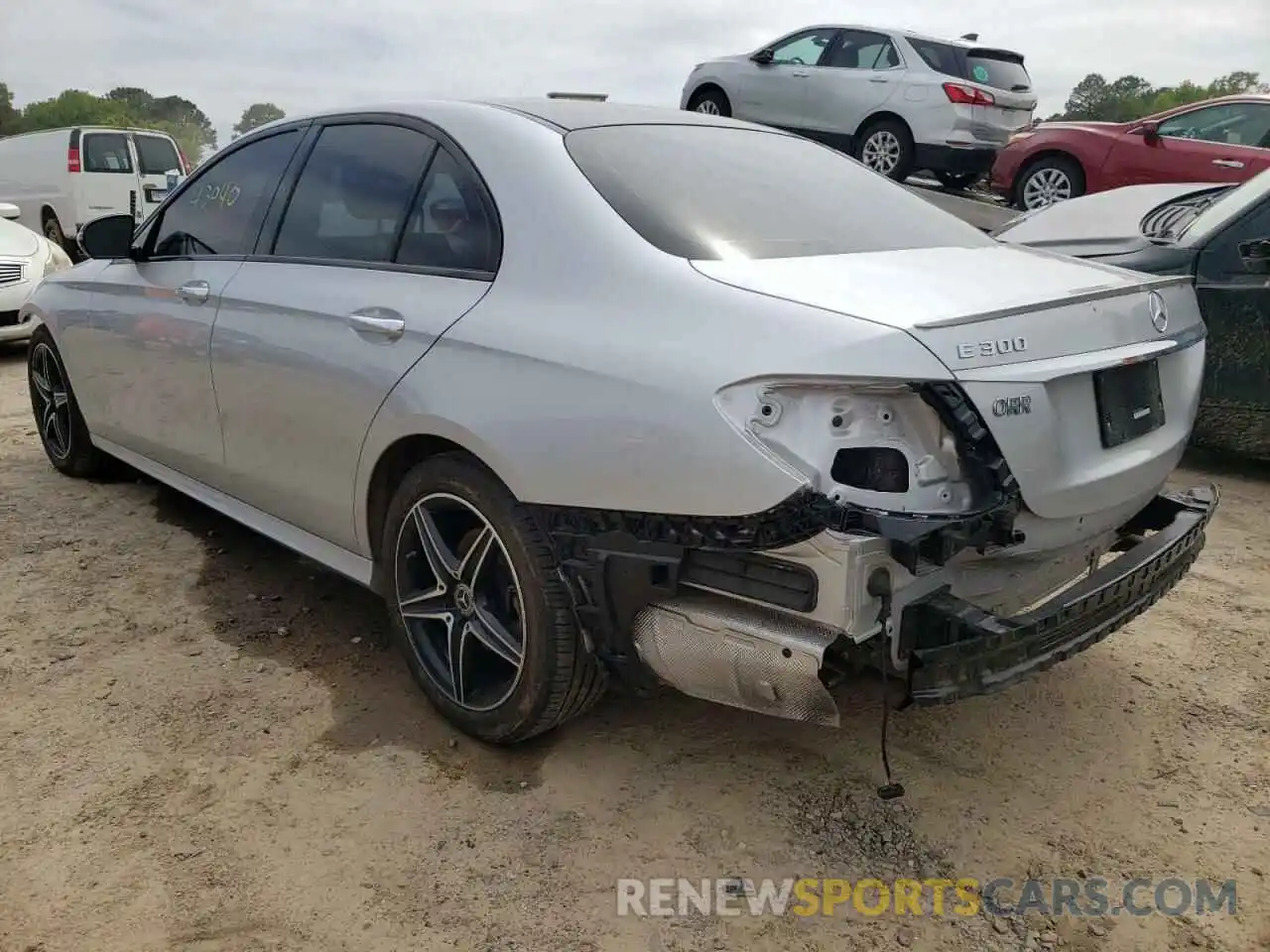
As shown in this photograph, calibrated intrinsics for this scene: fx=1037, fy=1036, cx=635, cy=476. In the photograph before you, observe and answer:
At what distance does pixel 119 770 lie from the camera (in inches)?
107

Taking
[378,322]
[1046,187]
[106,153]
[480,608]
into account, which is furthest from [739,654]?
[106,153]

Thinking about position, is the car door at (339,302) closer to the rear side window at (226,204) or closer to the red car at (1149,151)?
the rear side window at (226,204)

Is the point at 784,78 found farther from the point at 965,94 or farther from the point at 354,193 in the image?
the point at 354,193

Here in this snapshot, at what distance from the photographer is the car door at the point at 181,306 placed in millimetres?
3584

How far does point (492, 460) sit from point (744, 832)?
1070mm

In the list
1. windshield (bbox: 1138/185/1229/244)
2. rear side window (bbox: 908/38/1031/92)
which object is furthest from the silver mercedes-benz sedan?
rear side window (bbox: 908/38/1031/92)

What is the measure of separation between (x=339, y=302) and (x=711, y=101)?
951cm

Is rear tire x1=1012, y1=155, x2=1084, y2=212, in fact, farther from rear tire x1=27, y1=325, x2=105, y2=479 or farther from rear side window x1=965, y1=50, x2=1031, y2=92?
rear tire x1=27, y1=325, x2=105, y2=479

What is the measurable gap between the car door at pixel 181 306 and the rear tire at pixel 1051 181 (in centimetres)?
791

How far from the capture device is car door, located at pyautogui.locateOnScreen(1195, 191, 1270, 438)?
4.79m

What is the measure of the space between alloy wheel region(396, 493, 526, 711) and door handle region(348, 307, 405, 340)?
45 cm

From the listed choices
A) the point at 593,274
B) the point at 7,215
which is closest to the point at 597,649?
the point at 593,274

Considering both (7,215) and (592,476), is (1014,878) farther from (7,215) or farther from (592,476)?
(7,215)

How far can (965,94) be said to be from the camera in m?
9.72
